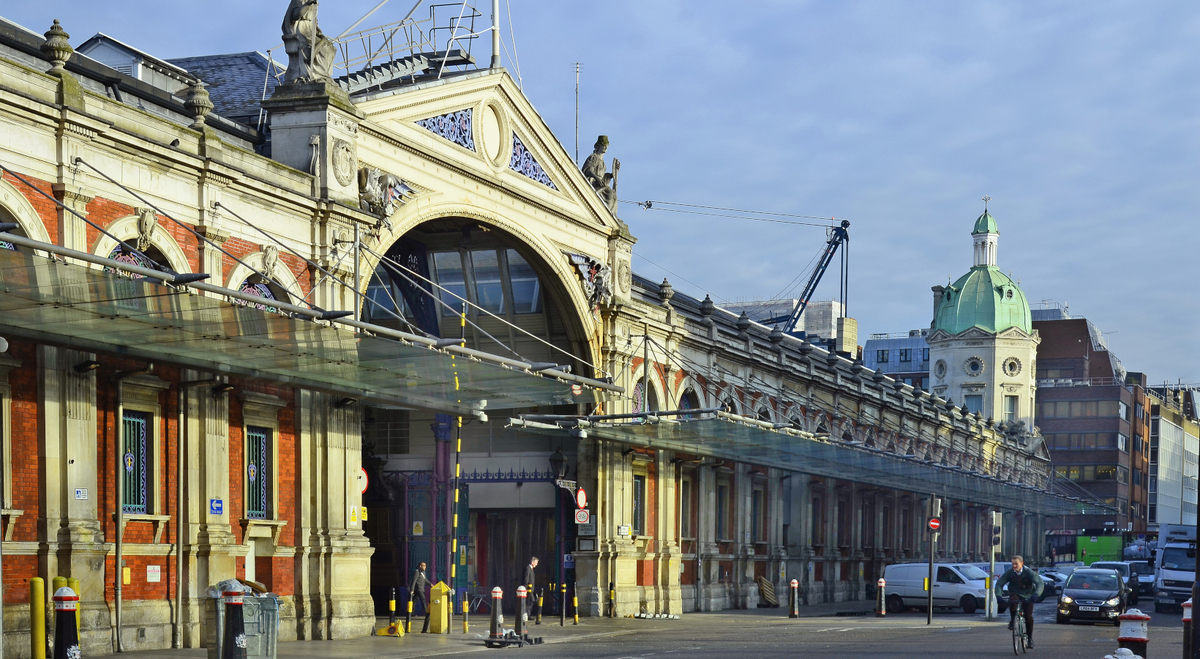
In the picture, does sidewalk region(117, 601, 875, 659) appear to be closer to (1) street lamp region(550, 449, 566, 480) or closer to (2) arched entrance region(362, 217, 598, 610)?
(2) arched entrance region(362, 217, 598, 610)

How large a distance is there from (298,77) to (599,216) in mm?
12008

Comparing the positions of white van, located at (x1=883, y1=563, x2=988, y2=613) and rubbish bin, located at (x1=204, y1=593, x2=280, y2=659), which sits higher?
rubbish bin, located at (x1=204, y1=593, x2=280, y2=659)

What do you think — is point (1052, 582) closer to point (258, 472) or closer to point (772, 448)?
point (772, 448)

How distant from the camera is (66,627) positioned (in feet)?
50.4

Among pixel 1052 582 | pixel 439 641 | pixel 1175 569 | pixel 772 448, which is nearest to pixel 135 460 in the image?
pixel 439 641

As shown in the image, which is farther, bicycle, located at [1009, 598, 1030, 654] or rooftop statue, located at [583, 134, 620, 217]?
rooftop statue, located at [583, 134, 620, 217]

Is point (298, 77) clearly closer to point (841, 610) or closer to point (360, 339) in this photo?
point (360, 339)

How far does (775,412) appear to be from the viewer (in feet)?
167

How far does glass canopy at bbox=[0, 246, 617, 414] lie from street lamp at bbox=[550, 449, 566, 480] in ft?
26.6

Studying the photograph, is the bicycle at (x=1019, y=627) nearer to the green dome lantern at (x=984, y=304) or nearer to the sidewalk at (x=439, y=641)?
the sidewalk at (x=439, y=641)

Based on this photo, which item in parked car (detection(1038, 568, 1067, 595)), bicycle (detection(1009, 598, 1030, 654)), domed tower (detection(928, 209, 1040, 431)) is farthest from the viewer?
domed tower (detection(928, 209, 1040, 431))

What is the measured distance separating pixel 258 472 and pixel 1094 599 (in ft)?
69.3

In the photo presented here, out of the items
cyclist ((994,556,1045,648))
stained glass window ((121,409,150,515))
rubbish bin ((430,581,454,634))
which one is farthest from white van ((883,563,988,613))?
stained glass window ((121,409,150,515))

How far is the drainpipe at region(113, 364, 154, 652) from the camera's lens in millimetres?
22422
